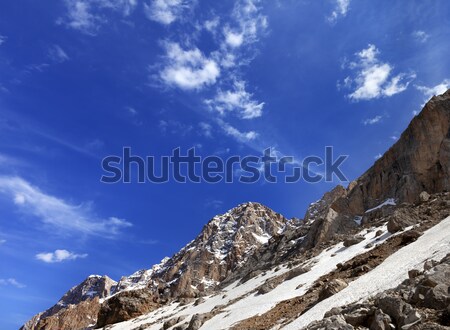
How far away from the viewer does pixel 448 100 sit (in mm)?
71000

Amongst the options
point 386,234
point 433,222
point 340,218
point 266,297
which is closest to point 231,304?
point 266,297

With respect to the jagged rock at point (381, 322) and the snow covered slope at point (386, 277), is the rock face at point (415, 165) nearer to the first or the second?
the snow covered slope at point (386, 277)

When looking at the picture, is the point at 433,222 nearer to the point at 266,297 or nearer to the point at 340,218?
the point at 266,297

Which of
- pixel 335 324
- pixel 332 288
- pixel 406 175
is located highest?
pixel 406 175

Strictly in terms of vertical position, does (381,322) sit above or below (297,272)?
below

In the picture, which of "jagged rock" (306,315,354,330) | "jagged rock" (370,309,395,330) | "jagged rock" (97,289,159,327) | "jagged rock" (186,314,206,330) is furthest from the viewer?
"jagged rock" (97,289,159,327)

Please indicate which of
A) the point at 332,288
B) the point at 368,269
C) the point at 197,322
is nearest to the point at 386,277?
the point at 332,288

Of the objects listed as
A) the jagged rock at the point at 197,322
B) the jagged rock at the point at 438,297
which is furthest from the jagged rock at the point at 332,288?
the jagged rock at the point at 197,322

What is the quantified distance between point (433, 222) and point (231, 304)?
875 inches

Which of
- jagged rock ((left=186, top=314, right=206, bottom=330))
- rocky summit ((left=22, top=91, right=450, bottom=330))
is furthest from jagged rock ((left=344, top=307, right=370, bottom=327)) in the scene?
jagged rock ((left=186, top=314, right=206, bottom=330))

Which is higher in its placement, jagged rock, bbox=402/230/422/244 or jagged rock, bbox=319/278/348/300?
jagged rock, bbox=402/230/422/244

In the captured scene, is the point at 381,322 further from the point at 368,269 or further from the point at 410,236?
the point at 410,236

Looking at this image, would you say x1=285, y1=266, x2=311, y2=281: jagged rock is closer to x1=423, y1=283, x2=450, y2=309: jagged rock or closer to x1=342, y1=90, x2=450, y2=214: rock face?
x1=423, y1=283, x2=450, y2=309: jagged rock

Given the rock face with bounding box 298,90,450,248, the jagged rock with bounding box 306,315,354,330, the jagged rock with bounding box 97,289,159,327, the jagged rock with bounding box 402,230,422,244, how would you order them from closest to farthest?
the jagged rock with bounding box 306,315,354,330, the jagged rock with bounding box 402,230,422,244, the rock face with bounding box 298,90,450,248, the jagged rock with bounding box 97,289,159,327
